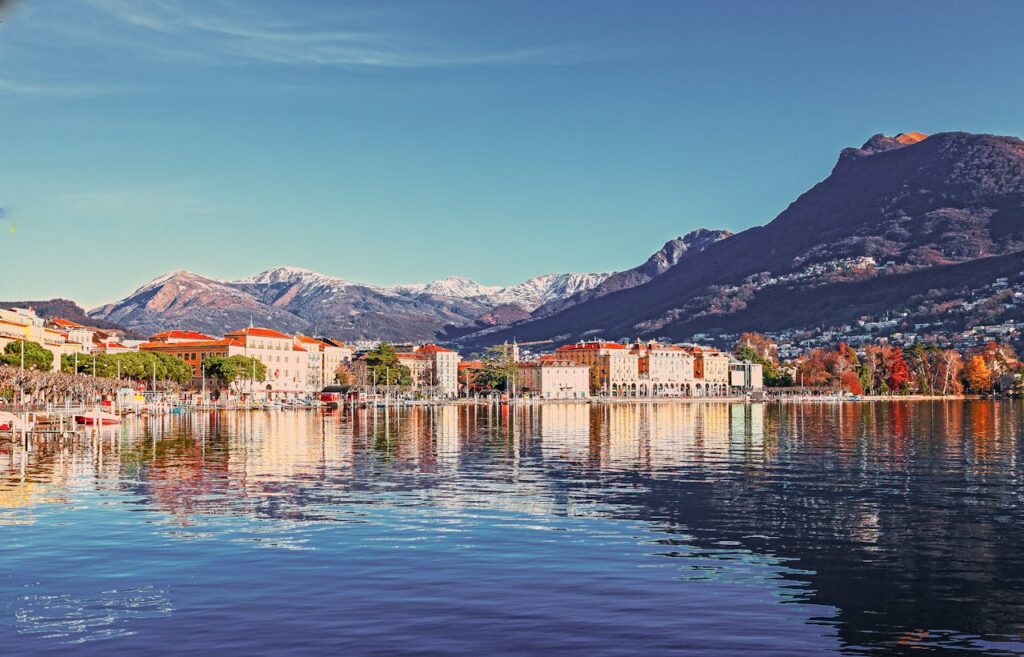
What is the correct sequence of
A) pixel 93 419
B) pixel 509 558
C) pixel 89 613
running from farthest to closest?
1. pixel 93 419
2. pixel 509 558
3. pixel 89 613

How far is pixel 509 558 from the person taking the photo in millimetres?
28531

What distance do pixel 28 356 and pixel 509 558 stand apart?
122739mm

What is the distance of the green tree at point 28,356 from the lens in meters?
132

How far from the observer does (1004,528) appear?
111 ft

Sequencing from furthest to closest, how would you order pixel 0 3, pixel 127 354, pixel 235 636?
pixel 127 354
pixel 235 636
pixel 0 3

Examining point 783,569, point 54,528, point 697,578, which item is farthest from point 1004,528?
point 54,528

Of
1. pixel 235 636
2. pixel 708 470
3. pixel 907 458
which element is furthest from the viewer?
pixel 907 458

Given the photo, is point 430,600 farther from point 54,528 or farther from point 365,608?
point 54,528

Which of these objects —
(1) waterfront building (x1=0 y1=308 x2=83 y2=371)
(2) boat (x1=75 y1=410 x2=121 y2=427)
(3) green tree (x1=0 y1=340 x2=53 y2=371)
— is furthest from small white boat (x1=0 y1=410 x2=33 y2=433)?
(1) waterfront building (x1=0 y1=308 x2=83 y2=371)

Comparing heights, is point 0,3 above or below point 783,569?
above

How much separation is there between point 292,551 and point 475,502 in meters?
12.0

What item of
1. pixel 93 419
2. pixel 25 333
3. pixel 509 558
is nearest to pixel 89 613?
pixel 509 558

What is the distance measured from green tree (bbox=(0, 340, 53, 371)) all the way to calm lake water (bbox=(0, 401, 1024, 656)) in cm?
8079

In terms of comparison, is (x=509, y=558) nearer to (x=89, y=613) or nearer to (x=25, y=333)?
(x=89, y=613)
